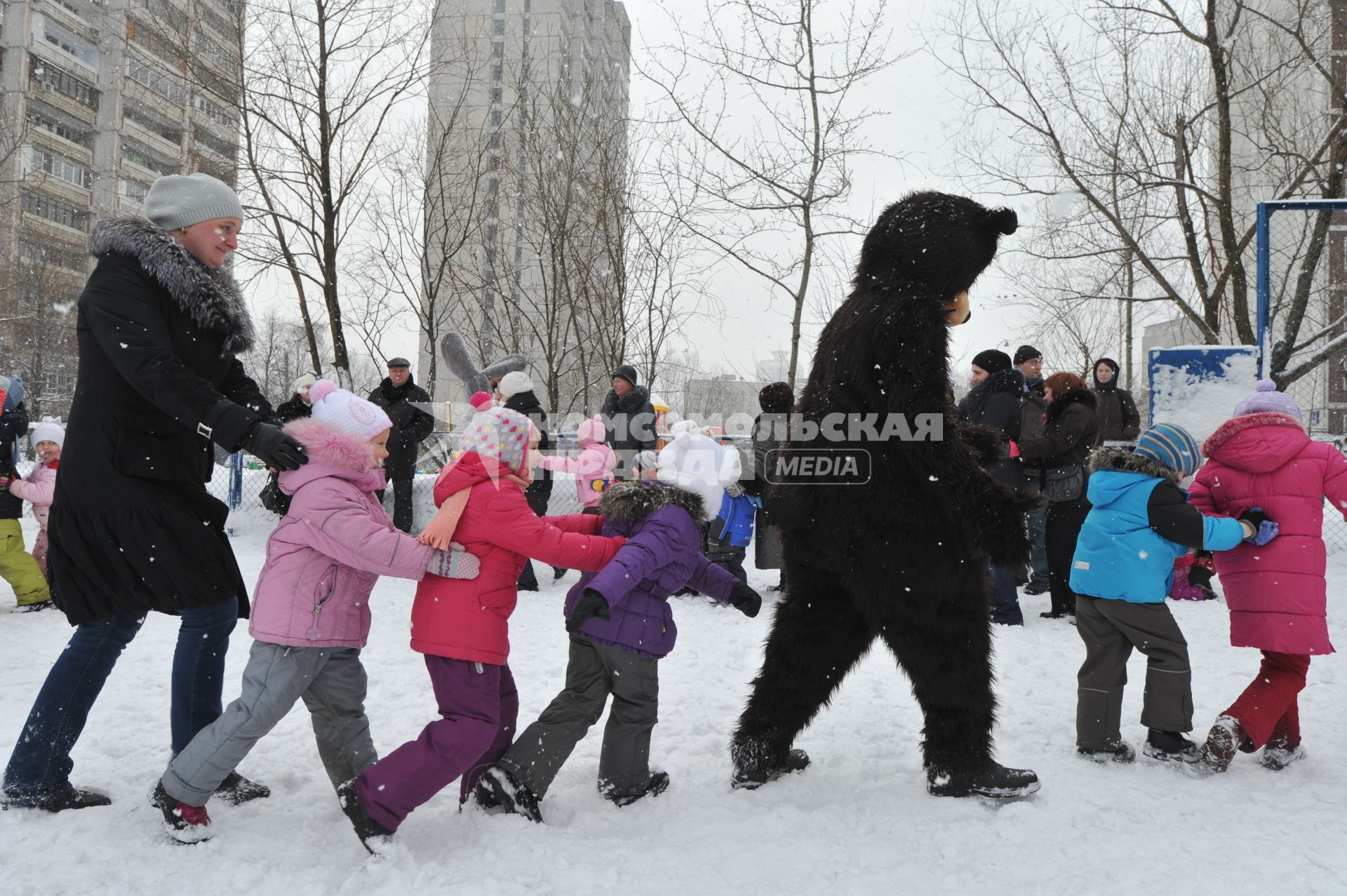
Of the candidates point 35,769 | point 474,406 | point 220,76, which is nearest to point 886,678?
point 474,406

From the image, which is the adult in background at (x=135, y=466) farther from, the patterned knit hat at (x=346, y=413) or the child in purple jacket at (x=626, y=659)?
the child in purple jacket at (x=626, y=659)

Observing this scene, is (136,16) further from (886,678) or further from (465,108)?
(886,678)

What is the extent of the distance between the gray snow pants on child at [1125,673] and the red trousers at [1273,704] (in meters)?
0.21

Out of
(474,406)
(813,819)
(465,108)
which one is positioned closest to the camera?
(813,819)

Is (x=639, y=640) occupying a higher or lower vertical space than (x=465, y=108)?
lower

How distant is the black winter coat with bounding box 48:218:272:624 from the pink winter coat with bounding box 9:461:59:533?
14.5 feet

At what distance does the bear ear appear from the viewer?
3.25 m

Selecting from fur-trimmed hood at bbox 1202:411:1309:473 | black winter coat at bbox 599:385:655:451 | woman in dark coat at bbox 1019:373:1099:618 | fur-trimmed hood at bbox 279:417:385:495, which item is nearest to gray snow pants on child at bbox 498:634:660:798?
fur-trimmed hood at bbox 279:417:385:495

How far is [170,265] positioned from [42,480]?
502cm

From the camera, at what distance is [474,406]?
20.8ft

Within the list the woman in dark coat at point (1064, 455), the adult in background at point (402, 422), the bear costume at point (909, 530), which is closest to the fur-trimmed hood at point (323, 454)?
the bear costume at point (909, 530)

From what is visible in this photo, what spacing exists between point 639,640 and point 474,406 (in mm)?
3670

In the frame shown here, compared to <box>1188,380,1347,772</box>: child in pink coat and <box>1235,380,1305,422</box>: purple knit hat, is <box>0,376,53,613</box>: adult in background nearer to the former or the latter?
<box>1188,380,1347,772</box>: child in pink coat

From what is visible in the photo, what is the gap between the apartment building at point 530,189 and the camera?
11.6 metres
